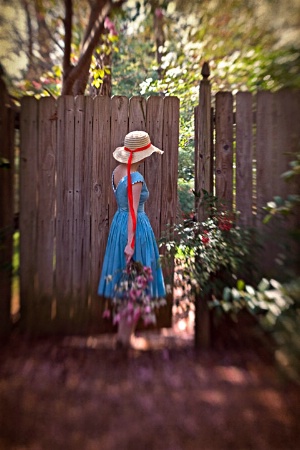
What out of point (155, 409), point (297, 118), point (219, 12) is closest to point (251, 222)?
point (297, 118)

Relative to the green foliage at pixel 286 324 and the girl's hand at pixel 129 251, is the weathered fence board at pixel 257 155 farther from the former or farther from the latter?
the green foliage at pixel 286 324

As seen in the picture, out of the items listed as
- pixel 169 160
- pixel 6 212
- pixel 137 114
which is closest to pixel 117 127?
pixel 137 114

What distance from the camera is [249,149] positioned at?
8.87ft

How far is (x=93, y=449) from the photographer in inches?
65.0

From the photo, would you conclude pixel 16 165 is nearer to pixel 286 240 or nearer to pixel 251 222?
pixel 251 222

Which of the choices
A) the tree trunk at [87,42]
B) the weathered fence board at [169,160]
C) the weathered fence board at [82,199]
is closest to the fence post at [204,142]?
the weathered fence board at [169,160]

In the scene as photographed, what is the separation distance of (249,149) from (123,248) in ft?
4.22

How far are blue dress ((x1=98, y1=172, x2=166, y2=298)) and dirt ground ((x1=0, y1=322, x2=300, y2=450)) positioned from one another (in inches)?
19.6

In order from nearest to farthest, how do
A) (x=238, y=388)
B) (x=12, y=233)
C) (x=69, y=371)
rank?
(x=238, y=388), (x=69, y=371), (x=12, y=233)

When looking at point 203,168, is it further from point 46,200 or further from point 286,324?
point 286,324

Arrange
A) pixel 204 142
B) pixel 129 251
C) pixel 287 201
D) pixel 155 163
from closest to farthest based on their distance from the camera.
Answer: pixel 287 201
pixel 129 251
pixel 204 142
pixel 155 163

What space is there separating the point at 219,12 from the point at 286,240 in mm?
2904

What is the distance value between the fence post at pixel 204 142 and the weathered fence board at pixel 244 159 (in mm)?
223

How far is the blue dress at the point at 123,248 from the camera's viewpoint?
8.87 ft
